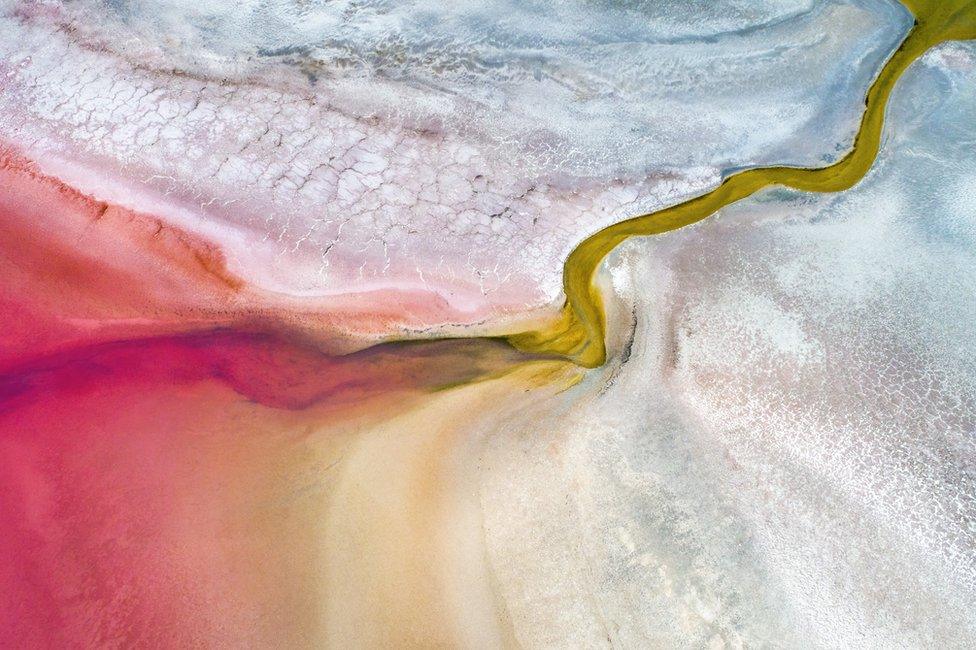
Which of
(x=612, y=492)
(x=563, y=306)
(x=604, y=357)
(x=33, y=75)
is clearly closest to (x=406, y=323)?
(x=563, y=306)

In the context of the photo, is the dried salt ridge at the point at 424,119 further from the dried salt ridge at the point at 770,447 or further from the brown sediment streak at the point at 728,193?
the dried salt ridge at the point at 770,447

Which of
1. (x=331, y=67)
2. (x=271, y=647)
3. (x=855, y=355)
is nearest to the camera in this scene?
(x=271, y=647)

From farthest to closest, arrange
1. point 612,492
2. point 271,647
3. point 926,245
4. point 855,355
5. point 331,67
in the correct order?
point 331,67, point 926,245, point 855,355, point 612,492, point 271,647

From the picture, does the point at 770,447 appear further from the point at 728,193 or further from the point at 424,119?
the point at 424,119

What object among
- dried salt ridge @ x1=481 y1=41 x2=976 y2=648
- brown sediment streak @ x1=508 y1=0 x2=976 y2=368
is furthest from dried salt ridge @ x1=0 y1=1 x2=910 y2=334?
dried salt ridge @ x1=481 y1=41 x2=976 y2=648

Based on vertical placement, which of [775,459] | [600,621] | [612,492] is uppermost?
[775,459]

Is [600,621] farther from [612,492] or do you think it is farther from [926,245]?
[926,245]
